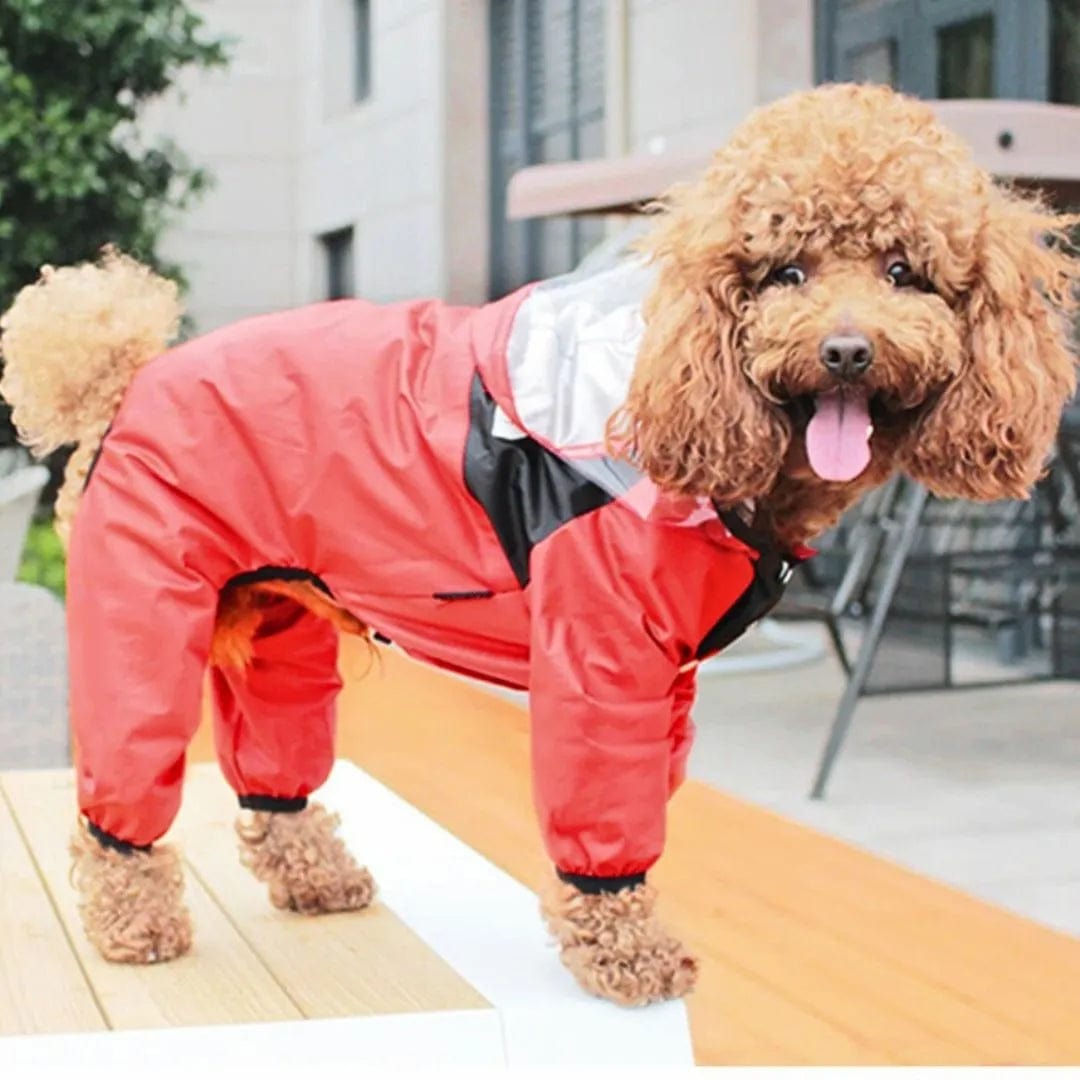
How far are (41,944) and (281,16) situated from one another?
3388 millimetres

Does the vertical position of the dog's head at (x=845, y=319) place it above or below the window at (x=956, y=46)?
below

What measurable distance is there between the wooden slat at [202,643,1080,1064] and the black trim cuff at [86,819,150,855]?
383 mm

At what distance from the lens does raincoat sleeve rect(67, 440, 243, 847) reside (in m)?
1.49

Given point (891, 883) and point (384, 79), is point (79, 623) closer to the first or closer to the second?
point (891, 883)

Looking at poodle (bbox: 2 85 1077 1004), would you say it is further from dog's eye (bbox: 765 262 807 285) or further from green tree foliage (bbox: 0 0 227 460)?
green tree foliage (bbox: 0 0 227 460)

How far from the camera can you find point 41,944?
161cm

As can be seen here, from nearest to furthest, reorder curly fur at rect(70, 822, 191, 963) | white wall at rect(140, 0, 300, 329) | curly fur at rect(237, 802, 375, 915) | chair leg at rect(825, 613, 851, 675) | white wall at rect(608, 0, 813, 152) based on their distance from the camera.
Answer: curly fur at rect(70, 822, 191, 963)
curly fur at rect(237, 802, 375, 915)
chair leg at rect(825, 613, 851, 675)
white wall at rect(140, 0, 300, 329)
white wall at rect(608, 0, 813, 152)

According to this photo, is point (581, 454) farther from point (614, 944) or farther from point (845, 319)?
point (614, 944)

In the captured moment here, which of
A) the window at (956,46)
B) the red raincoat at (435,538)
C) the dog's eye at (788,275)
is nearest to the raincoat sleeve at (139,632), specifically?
the red raincoat at (435,538)

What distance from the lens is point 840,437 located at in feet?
4.14

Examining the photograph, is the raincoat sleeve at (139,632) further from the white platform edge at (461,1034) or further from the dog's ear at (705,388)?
the dog's ear at (705,388)

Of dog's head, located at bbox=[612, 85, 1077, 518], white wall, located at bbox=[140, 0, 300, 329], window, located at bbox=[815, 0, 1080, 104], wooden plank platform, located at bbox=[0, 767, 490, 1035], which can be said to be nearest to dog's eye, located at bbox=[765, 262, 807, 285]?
dog's head, located at bbox=[612, 85, 1077, 518]

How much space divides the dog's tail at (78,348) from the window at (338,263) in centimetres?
226

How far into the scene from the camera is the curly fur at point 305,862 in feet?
5.59
